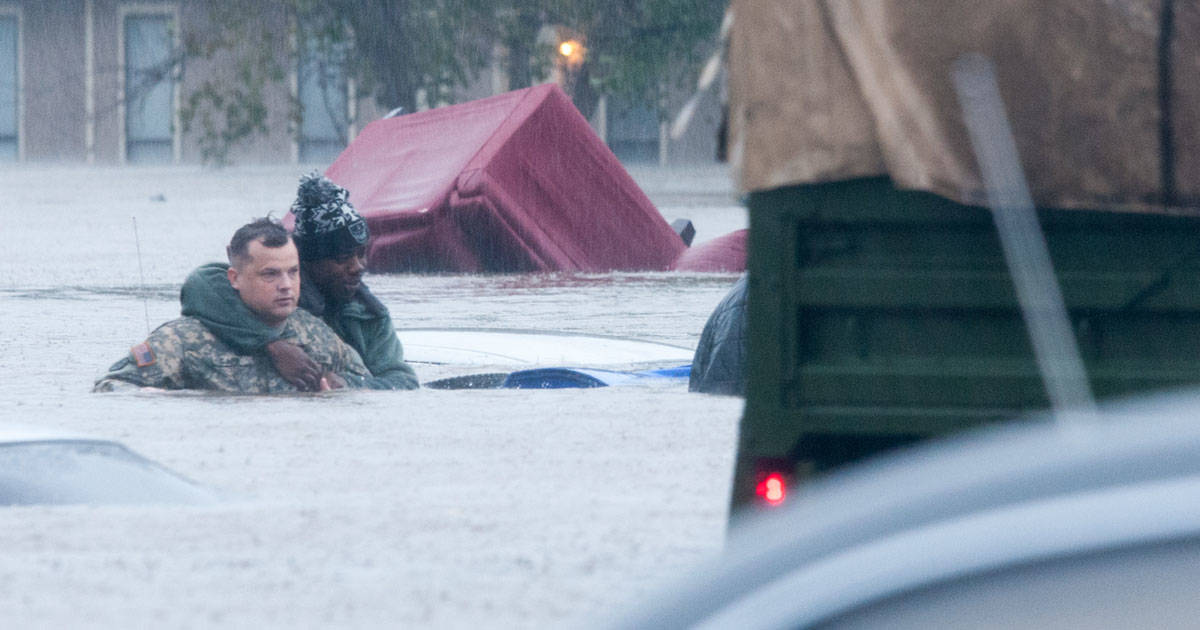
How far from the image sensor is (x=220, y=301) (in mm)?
7879

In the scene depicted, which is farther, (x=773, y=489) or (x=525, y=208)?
(x=525, y=208)

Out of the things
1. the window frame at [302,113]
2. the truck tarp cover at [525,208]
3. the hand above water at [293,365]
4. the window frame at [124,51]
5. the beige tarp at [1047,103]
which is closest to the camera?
the beige tarp at [1047,103]

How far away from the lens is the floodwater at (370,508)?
173 inches

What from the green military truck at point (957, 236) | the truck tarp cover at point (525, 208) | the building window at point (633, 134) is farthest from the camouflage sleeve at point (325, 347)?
the building window at point (633, 134)

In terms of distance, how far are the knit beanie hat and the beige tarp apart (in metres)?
4.37

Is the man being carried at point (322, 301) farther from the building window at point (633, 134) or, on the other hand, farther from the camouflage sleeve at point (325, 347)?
the building window at point (633, 134)

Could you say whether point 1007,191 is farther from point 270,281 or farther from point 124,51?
point 124,51

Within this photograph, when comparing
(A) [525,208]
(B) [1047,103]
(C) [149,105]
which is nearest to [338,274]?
(B) [1047,103]

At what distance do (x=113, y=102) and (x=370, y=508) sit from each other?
36191 mm

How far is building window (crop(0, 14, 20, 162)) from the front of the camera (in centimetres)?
4122

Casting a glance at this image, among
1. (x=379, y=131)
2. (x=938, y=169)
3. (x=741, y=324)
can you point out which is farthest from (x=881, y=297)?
(x=379, y=131)

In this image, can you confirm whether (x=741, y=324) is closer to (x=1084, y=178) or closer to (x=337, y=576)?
(x=337, y=576)

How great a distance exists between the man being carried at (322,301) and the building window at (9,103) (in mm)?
35053

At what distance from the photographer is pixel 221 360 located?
26.2ft
